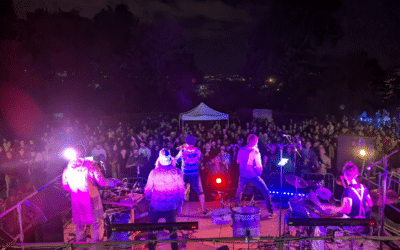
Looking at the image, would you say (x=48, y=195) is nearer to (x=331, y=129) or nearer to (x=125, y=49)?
(x=331, y=129)

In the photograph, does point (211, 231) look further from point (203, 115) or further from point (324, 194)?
point (203, 115)

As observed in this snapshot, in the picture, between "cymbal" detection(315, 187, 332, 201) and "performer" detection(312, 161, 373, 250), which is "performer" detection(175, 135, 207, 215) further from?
"performer" detection(312, 161, 373, 250)

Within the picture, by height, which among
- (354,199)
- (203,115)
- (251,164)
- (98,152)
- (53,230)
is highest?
(203,115)

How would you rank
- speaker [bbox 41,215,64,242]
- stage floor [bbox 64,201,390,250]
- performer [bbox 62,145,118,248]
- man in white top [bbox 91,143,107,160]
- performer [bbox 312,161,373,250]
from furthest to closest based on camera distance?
man in white top [bbox 91,143,107,160] < stage floor [bbox 64,201,390,250] < speaker [bbox 41,215,64,242] < performer [bbox 62,145,118,248] < performer [bbox 312,161,373,250]

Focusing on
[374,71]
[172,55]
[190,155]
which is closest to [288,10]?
[374,71]

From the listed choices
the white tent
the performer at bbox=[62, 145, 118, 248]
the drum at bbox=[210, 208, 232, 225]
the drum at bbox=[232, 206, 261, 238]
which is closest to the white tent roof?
the white tent

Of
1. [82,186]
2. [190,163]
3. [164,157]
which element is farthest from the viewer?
[190,163]

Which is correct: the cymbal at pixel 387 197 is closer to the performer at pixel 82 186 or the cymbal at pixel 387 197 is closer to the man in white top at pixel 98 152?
the performer at pixel 82 186

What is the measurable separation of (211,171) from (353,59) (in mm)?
16434

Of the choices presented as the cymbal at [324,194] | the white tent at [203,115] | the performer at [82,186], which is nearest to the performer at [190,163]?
the performer at [82,186]

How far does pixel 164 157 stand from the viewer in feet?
13.3

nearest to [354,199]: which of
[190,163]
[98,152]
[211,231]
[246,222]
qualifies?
[246,222]

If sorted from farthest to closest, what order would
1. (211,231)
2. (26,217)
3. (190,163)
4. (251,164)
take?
(190,163), (251,164), (211,231), (26,217)

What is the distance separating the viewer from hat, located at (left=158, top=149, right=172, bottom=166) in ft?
13.3
